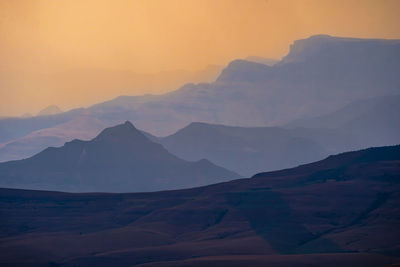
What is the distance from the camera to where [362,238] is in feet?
625

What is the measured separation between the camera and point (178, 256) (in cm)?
18588

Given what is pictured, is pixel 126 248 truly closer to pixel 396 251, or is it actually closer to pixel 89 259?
pixel 89 259

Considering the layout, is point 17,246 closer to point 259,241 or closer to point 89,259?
point 89,259

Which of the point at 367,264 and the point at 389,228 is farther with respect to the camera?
the point at 389,228

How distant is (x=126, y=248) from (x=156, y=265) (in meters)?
23.2

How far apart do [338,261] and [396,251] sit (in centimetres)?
1176

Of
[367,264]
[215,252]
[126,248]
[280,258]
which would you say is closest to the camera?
[367,264]

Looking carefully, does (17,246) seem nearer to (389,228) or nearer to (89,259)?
(89,259)

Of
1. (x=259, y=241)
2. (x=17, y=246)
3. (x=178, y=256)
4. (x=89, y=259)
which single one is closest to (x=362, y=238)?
(x=259, y=241)

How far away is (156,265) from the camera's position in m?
176

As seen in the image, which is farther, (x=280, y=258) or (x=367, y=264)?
(x=280, y=258)

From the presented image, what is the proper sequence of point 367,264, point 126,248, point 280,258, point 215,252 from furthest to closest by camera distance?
1. point 126,248
2. point 215,252
3. point 280,258
4. point 367,264

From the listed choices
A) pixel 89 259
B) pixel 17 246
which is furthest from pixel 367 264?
pixel 17 246

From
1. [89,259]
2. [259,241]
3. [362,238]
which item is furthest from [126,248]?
[362,238]
